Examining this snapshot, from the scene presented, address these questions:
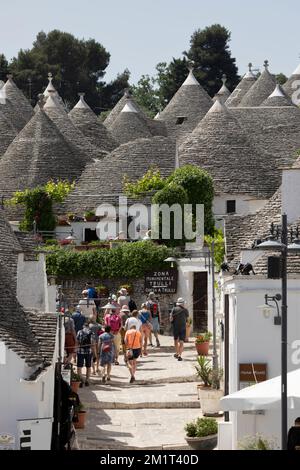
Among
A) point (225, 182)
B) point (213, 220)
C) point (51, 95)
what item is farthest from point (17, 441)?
point (51, 95)

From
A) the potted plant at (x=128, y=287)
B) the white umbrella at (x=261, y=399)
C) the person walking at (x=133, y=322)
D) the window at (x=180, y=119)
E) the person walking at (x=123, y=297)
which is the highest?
the window at (x=180, y=119)

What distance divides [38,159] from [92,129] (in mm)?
13251

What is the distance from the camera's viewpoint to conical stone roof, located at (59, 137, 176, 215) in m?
57.4

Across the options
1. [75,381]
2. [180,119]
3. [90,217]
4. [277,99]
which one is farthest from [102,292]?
[277,99]

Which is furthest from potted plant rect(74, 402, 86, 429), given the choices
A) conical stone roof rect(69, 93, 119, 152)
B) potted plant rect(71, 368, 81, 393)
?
conical stone roof rect(69, 93, 119, 152)

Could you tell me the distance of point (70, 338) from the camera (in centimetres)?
3234

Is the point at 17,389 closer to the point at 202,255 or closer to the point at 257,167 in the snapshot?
the point at 202,255

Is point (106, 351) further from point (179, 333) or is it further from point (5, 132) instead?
point (5, 132)

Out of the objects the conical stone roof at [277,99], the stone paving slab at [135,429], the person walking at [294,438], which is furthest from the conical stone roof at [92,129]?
the person walking at [294,438]

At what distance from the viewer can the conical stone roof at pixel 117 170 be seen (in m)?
57.4

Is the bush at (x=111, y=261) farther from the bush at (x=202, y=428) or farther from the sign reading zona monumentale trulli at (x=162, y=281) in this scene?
the bush at (x=202, y=428)

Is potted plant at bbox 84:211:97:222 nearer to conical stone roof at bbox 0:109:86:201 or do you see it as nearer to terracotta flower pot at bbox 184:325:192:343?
conical stone roof at bbox 0:109:86:201

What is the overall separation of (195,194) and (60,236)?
4.64 m

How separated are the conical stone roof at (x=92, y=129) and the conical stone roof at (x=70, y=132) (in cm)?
156
